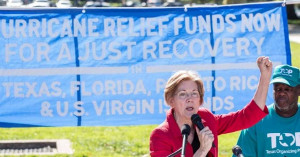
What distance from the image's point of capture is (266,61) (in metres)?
4.55

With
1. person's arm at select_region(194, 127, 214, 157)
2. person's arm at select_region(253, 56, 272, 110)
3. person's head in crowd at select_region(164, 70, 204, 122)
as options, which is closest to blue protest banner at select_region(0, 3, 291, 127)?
person's arm at select_region(253, 56, 272, 110)

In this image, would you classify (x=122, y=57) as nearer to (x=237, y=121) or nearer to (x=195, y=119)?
(x=237, y=121)

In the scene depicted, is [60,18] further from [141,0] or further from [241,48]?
[141,0]

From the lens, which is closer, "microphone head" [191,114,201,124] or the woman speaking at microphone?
"microphone head" [191,114,201,124]

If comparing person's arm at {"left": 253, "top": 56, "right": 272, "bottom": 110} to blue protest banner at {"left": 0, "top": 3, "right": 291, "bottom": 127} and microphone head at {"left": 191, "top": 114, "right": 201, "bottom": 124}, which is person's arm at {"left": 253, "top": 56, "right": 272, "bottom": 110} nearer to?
microphone head at {"left": 191, "top": 114, "right": 201, "bottom": 124}

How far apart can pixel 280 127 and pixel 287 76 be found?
373mm

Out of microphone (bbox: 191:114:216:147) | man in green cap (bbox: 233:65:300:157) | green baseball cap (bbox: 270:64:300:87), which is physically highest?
green baseball cap (bbox: 270:64:300:87)

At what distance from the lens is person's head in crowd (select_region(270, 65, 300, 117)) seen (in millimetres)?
5547

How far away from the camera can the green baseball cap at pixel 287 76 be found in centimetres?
555

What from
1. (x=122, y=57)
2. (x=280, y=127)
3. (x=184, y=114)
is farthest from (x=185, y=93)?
(x=122, y=57)

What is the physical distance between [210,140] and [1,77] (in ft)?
10.9

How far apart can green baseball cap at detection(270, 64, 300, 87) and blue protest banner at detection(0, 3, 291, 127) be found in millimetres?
1249

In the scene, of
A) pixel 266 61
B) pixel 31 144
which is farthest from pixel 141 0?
pixel 266 61

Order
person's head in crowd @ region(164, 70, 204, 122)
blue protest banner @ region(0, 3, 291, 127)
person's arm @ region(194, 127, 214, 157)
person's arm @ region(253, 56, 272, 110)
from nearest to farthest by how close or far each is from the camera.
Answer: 1. person's arm @ region(194, 127, 214, 157)
2. person's head in crowd @ region(164, 70, 204, 122)
3. person's arm @ region(253, 56, 272, 110)
4. blue protest banner @ region(0, 3, 291, 127)
